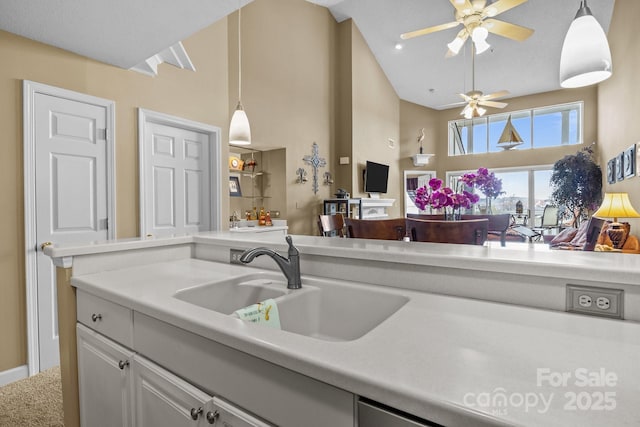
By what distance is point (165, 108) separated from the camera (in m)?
3.33

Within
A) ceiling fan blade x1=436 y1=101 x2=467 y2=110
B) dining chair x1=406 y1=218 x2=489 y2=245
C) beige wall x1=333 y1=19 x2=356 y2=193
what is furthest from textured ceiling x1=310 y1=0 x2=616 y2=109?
dining chair x1=406 y1=218 x2=489 y2=245

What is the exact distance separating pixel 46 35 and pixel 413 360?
3.08 metres

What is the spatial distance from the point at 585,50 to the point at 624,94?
4224 mm

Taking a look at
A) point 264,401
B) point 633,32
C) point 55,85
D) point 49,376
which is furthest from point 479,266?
point 633,32

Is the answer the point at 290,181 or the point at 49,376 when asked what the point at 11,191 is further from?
the point at 290,181

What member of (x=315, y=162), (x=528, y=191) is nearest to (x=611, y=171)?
(x=528, y=191)

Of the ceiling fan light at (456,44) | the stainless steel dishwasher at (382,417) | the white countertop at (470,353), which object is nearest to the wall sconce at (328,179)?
the ceiling fan light at (456,44)

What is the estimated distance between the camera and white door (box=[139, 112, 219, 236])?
128 inches

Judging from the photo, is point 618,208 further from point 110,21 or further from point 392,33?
point 392,33

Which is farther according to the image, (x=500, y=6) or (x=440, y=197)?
(x=500, y=6)

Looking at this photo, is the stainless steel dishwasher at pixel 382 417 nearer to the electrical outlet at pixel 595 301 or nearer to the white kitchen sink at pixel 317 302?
the white kitchen sink at pixel 317 302

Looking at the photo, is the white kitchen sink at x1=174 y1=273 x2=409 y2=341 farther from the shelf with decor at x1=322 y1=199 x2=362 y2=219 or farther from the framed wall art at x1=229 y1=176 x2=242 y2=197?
the shelf with decor at x1=322 y1=199 x2=362 y2=219

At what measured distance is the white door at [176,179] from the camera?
3252 millimetres

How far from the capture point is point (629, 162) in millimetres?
3984
